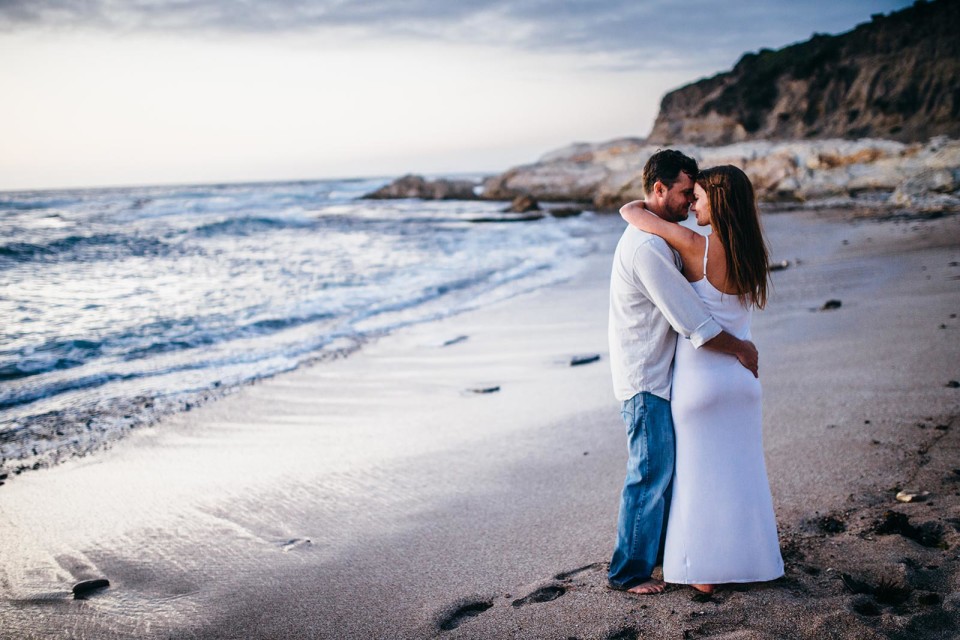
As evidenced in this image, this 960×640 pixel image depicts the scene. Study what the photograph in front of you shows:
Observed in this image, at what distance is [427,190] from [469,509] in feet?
158

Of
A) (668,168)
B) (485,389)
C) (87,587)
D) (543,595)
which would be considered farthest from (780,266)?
(87,587)

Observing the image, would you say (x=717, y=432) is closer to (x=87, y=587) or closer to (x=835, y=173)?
(x=87, y=587)

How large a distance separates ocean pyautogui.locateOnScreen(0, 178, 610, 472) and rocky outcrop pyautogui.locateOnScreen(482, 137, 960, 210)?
848 cm

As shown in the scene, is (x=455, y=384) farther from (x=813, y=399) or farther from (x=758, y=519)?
(x=758, y=519)

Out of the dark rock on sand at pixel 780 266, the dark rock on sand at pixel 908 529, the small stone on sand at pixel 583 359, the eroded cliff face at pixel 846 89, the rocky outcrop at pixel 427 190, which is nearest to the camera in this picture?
the dark rock on sand at pixel 908 529

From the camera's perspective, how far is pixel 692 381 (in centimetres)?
254

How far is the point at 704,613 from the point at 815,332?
5.12m

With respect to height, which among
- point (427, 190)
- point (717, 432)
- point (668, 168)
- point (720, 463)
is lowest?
point (720, 463)

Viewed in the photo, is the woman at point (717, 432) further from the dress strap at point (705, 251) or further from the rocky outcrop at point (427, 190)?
the rocky outcrop at point (427, 190)

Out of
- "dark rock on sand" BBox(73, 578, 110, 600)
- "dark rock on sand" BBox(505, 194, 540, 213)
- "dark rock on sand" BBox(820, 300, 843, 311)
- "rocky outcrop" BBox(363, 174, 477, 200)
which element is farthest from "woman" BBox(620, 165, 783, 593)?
"rocky outcrop" BBox(363, 174, 477, 200)

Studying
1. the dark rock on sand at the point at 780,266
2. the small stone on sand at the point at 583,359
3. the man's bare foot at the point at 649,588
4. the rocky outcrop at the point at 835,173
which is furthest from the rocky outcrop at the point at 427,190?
the man's bare foot at the point at 649,588

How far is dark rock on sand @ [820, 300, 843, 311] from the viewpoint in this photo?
765 centimetres

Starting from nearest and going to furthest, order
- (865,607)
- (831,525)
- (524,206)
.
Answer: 1. (865,607)
2. (831,525)
3. (524,206)

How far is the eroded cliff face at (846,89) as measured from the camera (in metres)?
35.2
